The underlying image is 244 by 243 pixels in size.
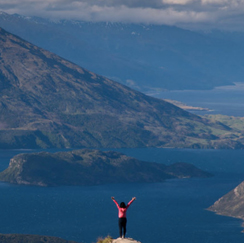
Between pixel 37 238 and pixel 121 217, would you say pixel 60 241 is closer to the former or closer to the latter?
pixel 37 238

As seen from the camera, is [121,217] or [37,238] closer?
[121,217]

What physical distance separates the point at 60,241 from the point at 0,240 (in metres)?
13.7

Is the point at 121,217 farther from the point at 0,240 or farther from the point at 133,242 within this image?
the point at 0,240

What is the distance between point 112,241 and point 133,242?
224 centimetres

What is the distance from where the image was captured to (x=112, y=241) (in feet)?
235

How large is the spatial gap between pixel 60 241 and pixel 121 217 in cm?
11729

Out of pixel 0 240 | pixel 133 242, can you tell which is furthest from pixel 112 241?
pixel 0 240

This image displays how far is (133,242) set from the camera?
7031 cm

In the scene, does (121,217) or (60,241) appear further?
(60,241)

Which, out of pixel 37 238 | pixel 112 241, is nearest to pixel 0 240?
pixel 37 238

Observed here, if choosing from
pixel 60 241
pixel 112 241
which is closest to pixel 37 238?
pixel 60 241

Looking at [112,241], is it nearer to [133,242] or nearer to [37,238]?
[133,242]

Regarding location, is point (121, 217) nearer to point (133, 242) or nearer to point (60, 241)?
point (133, 242)

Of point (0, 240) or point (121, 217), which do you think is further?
point (0, 240)
